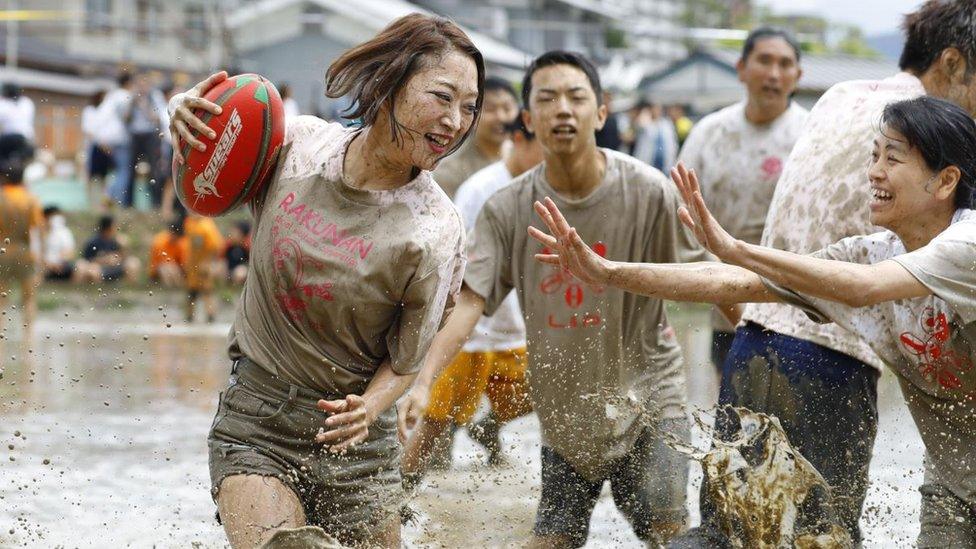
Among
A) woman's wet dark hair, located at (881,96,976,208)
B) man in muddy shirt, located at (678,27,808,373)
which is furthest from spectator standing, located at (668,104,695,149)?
woman's wet dark hair, located at (881,96,976,208)

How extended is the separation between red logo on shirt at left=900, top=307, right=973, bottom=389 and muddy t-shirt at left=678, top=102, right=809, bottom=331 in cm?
292

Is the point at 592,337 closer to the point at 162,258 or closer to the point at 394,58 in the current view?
the point at 394,58

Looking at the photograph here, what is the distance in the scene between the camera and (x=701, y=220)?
4.20 meters

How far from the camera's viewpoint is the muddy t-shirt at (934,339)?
169 inches

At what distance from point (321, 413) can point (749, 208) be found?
3.80 metres

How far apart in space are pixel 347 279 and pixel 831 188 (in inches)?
69.1

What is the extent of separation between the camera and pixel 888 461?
805cm

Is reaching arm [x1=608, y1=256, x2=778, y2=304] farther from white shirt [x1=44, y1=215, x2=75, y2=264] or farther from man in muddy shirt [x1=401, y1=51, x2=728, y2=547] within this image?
white shirt [x1=44, y1=215, x2=75, y2=264]

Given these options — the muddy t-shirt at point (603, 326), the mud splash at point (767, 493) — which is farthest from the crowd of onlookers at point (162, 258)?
the mud splash at point (767, 493)

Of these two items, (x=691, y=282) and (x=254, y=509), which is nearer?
(x=254, y=509)

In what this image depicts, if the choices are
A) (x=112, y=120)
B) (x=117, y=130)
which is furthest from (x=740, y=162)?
(x=117, y=130)

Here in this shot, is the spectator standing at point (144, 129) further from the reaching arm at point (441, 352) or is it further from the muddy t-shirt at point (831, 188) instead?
the muddy t-shirt at point (831, 188)

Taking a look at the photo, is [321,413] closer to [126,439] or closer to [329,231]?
[329,231]

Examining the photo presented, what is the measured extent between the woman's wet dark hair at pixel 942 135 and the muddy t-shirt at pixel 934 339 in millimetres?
128
